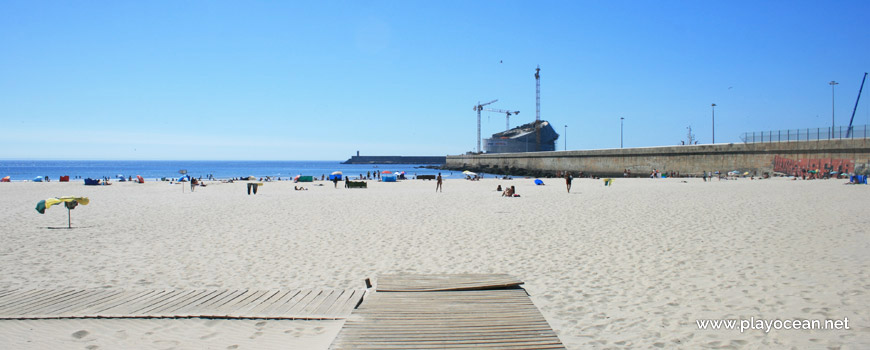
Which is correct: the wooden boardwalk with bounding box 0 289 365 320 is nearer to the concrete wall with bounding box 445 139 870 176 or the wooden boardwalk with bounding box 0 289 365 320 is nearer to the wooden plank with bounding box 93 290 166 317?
the wooden plank with bounding box 93 290 166 317

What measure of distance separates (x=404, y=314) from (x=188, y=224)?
998cm

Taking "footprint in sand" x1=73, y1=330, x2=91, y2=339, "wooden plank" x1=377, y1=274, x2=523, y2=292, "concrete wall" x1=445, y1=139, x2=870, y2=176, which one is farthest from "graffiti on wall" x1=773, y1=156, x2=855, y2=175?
"footprint in sand" x1=73, y1=330, x2=91, y2=339

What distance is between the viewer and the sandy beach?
177 inches

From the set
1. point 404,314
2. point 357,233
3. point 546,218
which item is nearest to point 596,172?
point 546,218

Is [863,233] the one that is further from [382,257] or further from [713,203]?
[382,257]

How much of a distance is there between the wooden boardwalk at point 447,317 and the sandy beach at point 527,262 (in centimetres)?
41

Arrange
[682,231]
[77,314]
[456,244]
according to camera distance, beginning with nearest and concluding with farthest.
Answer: [77,314]
[456,244]
[682,231]

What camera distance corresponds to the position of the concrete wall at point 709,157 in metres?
29.2

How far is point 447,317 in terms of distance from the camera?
4484 mm

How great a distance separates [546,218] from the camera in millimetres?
13219

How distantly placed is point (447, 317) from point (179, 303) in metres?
2.94

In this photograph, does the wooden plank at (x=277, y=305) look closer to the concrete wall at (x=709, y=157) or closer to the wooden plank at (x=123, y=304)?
the wooden plank at (x=123, y=304)

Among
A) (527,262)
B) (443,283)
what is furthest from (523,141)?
(443,283)

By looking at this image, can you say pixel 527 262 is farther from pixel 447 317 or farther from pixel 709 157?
pixel 709 157
